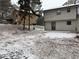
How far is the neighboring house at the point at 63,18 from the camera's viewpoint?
23.3 meters

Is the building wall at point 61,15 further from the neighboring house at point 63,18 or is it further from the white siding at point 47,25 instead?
the white siding at point 47,25

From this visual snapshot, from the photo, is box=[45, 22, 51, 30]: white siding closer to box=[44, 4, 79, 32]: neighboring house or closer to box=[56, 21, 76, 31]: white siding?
box=[44, 4, 79, 32]: neighboring house

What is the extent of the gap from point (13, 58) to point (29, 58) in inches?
34.3

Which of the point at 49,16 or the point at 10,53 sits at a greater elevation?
the point at 49,16

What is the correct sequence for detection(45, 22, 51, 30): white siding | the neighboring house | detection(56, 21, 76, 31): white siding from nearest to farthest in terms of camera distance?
the neighboring house < detection(56, 21, 76, 31): white siding < detection(45, 22, 51, 30): white siding

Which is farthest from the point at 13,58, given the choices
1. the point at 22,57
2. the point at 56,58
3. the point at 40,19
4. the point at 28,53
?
the point at 40,19

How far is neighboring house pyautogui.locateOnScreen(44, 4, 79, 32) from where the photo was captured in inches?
918

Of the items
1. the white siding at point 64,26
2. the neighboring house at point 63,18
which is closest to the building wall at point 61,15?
the neighboring house at point 63,18

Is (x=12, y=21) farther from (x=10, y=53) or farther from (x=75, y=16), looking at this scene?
(x=10, y=53)

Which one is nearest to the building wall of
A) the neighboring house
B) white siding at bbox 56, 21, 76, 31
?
the neighboring house

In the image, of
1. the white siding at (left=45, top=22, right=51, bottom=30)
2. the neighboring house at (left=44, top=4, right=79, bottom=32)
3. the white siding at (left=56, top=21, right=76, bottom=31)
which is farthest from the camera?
the white siding at (left=45, top=22, right=51, bottom=30)

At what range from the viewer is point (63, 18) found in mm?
25391

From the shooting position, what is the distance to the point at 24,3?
2595 cm

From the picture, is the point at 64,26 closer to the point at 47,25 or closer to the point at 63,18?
the point at 63,18
